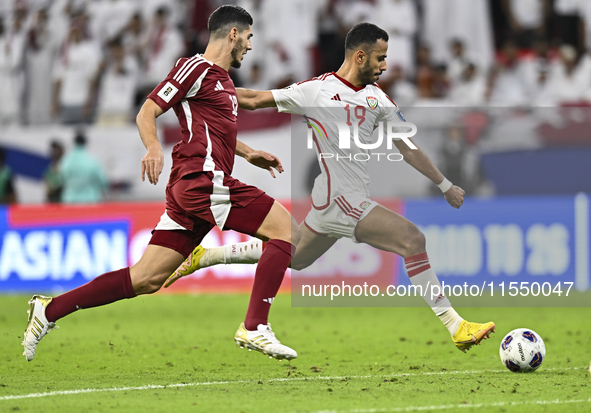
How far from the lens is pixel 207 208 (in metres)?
5.46

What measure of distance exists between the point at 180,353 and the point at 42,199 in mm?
6613

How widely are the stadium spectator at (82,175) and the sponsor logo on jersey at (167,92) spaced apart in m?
7.49

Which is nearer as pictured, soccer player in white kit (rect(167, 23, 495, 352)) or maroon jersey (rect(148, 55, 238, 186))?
maroon jersey (rect(148, 55, 238, 186))

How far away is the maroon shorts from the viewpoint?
5457 millimetres

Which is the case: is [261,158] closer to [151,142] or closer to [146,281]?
[151,142]

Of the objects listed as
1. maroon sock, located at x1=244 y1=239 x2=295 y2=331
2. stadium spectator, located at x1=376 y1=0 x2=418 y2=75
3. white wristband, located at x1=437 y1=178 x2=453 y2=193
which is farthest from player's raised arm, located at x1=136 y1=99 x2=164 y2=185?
stadium spectator, located at x1=376 y1=0 x2=418 y2=75

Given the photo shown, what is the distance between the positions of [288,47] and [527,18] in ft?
13.5

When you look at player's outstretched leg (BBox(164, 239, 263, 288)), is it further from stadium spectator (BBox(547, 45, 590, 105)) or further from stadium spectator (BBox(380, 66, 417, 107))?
stadium spectator (BBox(547, 45, 590, 105))

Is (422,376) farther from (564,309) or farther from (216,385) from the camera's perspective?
(564,309)

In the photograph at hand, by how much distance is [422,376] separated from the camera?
5.90 metres

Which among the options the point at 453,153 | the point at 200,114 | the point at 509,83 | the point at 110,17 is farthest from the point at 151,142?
the point at 110,17

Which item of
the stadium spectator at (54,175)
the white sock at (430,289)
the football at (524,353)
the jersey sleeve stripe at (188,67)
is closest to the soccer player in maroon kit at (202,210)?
the jersey sleeve stripe at (188,67)

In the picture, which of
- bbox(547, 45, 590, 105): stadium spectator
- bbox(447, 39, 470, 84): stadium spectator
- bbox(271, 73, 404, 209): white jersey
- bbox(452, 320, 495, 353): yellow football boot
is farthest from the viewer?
bbox(447, 39, 470, 84): stadium spectator

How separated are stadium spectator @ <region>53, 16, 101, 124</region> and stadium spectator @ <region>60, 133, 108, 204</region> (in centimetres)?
92
